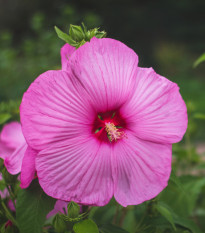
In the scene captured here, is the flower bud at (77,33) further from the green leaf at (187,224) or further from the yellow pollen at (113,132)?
the green leaf at (187,224)

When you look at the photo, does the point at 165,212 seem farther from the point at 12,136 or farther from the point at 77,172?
the point at 12,136

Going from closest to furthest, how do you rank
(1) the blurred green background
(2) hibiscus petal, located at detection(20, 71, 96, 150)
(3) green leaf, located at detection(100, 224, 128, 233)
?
(2) hibiscus petal, located at detection(20, 71, 96, 150)
(3) green leaf, located at detection(100, 224, 128, 233)
(1) the blurred green background

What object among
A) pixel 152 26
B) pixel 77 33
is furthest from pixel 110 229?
pixel 152 26

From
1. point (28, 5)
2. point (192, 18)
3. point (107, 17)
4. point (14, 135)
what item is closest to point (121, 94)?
point (14, 135)

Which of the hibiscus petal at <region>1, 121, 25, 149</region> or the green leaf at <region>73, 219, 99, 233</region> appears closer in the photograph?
the green leaf at <region>73, 219, 99, 233</region>

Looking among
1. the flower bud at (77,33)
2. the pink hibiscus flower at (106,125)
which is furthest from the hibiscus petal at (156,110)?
the flower bud at (77,33)

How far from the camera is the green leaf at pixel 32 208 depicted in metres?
0.55

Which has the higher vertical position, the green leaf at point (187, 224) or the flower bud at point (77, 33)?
the flower bud at point (77, 33)

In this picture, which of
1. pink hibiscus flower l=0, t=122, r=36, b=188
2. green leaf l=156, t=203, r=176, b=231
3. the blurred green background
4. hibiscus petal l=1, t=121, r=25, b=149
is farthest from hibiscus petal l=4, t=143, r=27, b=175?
the blurred green background

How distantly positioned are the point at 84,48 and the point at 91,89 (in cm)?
6

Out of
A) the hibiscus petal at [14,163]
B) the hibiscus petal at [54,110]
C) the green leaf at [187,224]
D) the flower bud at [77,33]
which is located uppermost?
the flower bud at [77,33]

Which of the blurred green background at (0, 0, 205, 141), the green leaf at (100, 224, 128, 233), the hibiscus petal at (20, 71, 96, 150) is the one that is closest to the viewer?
the hibiscus petal at (20, 71, 96, 150)

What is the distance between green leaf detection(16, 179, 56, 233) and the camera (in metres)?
0.55

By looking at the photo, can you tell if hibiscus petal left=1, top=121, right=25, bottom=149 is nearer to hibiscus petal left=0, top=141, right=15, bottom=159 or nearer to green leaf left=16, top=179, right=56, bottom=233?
hibiscus petal left=0, top=141, right=15, bottom=159
